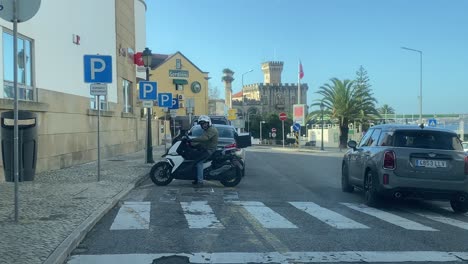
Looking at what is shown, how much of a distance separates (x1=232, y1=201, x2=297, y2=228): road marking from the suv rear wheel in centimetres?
357

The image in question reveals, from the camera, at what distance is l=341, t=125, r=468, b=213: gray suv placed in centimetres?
938

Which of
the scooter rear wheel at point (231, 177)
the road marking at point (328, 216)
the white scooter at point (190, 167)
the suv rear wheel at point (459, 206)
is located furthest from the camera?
the scooter rear wheel at point (231, 177)

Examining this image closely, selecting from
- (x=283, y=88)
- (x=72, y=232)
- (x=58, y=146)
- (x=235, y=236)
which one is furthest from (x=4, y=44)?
(x=283, y=88)

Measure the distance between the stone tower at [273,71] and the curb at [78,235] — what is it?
131003 millimetres

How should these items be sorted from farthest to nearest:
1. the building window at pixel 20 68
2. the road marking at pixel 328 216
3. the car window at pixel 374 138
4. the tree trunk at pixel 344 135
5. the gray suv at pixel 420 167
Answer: the tree trunk at pixel 344 135 → the building window at pixel 20 68 → the car window at pixel 374 138 → the gray suv at pixel 420 167 → the road marking at pixel 328 216

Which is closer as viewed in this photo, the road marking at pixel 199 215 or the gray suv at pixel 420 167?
the road marking at pixel 199 215

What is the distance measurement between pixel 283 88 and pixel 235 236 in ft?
434

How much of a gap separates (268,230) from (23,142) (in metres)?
6.05

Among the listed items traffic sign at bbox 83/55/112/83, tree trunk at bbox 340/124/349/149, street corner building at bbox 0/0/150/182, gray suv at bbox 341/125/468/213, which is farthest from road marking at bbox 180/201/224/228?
tree trunk at bbox 340/124/349/149

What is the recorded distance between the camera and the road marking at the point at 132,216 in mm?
7613

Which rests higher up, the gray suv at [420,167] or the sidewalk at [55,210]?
the gray suv at [420,167]

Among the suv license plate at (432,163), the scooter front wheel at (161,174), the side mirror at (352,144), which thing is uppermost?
the side mirror at (352,144)

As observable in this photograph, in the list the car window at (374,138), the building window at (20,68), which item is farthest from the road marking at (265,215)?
the building window at (20,68)

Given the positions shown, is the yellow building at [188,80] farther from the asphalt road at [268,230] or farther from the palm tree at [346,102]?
the asphalt road at [268,230]
